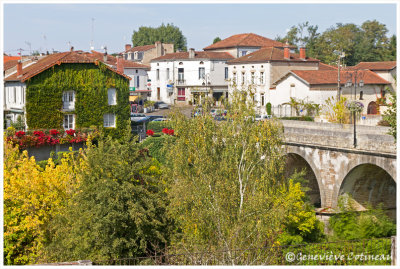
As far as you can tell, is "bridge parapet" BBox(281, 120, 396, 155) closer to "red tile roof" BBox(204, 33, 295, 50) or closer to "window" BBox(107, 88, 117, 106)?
"window" BBox(107, 88, 117, 106)

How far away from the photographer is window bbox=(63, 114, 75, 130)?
38438mm

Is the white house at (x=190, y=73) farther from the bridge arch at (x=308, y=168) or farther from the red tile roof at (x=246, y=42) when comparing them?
the bridge arch at (x=308, y=168)

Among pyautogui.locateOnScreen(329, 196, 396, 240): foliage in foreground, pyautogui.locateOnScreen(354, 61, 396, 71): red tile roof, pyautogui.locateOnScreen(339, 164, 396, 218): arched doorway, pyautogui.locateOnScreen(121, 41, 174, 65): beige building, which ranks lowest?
pyautogui.locateOnScreen(329, 196, 396, 240): foliage in foreground

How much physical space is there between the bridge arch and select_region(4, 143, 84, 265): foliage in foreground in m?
12.7

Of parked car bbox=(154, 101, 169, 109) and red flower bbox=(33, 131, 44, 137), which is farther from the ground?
parked car bbox=(154, 101, 169, 109)

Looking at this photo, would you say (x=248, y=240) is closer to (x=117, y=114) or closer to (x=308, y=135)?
(x=308, y=135)

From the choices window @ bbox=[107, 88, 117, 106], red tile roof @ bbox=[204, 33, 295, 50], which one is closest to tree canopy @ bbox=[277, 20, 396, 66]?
red tile roof @ bbox=[204, 33, 295, 50]

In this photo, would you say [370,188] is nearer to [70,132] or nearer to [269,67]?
[70,132]

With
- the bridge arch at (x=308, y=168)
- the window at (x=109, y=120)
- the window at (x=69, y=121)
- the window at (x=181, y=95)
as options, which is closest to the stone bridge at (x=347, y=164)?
the bridge arch at (x=308, y=168)

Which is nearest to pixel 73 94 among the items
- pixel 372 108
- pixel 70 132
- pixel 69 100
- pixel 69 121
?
pixel 69 100

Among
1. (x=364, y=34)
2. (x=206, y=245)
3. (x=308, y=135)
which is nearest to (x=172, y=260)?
(x=206, y=245)

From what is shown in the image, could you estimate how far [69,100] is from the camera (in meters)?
38.5

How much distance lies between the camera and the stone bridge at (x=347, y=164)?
2578 centimetres

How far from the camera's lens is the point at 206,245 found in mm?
18219
